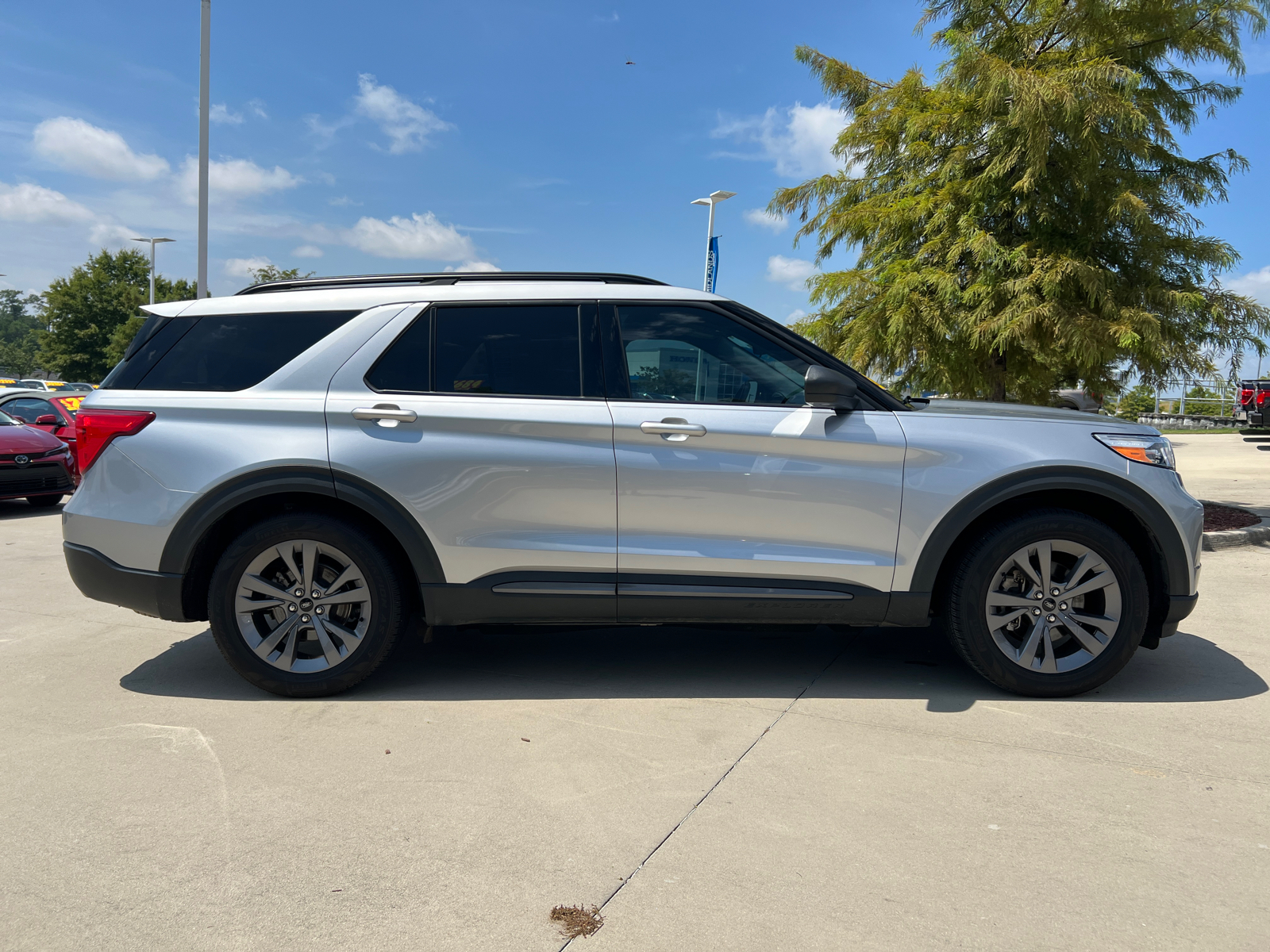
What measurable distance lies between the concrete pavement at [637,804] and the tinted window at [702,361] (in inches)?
54.3

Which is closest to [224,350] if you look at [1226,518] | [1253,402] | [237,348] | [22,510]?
[237,348]

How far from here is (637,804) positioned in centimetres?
300

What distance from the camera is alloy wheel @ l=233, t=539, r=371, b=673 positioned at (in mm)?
3926

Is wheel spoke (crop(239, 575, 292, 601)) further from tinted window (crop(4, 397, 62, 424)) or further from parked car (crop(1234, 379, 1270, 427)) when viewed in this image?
parked car (crop(1234, 379, 1270, 427))

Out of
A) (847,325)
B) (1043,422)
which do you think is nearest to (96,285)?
(847,325)

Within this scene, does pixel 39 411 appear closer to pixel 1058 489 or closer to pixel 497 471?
pixel 497 471

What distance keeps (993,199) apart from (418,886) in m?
7.46

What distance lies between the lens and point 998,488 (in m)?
3.88

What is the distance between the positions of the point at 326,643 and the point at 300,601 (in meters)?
0.22

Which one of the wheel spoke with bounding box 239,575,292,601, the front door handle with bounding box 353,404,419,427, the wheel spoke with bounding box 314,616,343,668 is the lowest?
the wheel spoke with bounding box 314,616,343,668

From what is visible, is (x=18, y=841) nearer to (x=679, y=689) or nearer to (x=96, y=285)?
(x=679, y=689)

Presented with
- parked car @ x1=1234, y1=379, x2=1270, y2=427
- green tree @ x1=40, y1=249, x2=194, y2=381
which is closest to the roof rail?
parked car @ x1=1234, y1=379, x2=1270, y2=427

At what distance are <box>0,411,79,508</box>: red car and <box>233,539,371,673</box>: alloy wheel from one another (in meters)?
7.91

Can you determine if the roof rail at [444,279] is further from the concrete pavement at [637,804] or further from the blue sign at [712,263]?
the blue sign at [712,263]
